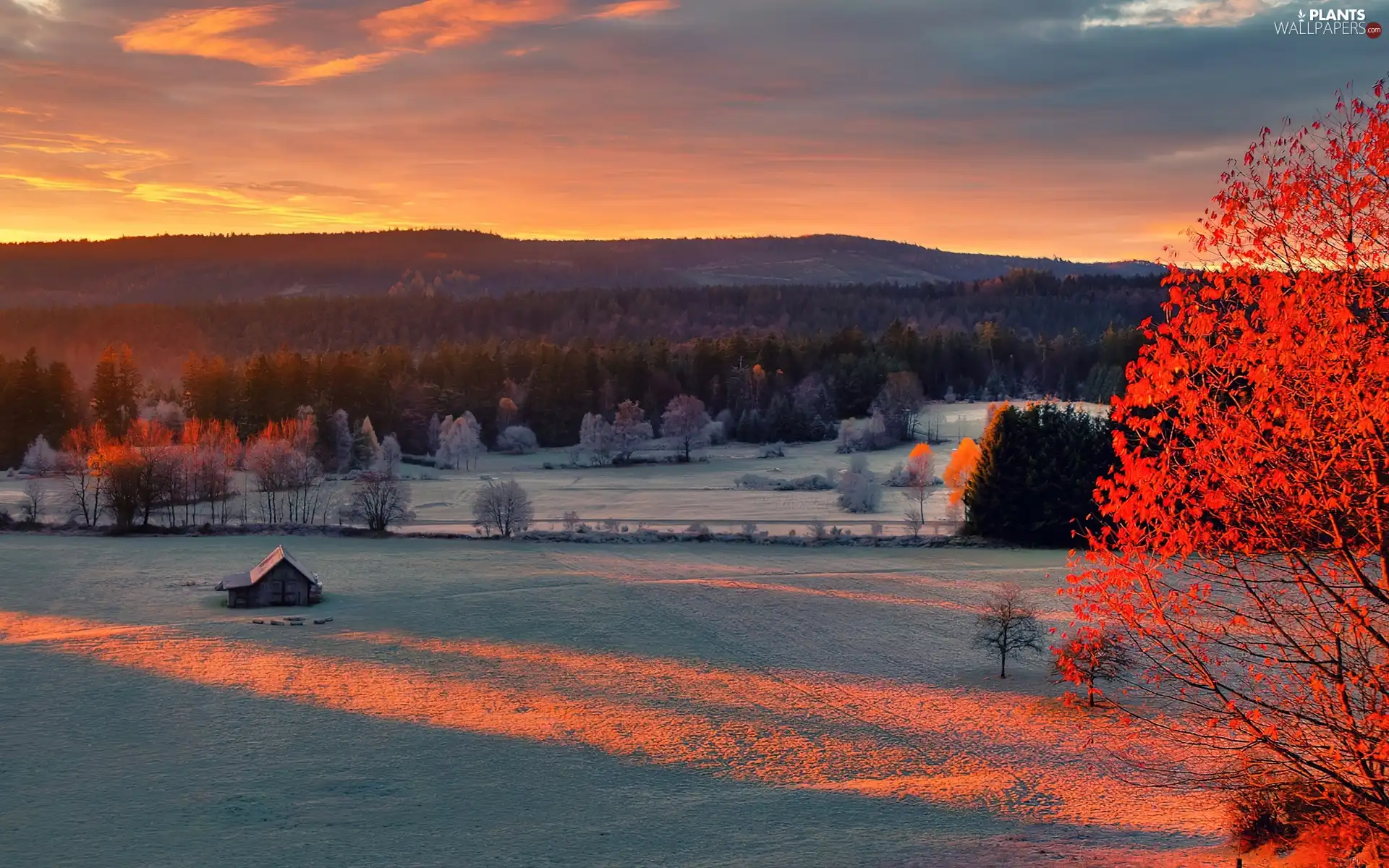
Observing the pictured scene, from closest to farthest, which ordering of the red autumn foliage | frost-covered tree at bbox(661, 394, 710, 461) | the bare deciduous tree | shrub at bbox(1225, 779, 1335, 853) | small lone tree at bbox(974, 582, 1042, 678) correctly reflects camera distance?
the red autumn foliage
shrub at bbox(1225, 779, 1335, 853)
small lone tree at bbox(974, 582, 1042, 678)
the bare deciduous tree
frost-covered tree at bbox(661, 394, 710, 461)

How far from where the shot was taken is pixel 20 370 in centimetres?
9256

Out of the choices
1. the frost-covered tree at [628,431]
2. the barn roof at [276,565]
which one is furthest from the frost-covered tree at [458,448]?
the barn roof at [276,565]

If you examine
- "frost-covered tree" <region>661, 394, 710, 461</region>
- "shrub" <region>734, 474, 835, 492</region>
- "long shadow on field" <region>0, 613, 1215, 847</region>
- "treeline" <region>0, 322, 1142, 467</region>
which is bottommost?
"long shadow on field" <region>0, 613, 1215, 847</region>

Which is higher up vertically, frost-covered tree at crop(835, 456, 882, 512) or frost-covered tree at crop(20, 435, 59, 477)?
frost-covered tree at crop(20, 435, 59, 477)

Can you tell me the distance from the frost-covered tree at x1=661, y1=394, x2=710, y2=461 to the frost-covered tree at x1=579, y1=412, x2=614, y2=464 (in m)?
6.49

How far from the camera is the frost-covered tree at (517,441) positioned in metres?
113

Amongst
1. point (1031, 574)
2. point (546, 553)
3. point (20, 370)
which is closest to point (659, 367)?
point (20, 370)

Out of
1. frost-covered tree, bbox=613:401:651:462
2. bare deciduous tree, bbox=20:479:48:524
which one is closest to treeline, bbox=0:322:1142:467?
frost-covered tree, bbox=613:401:651:462

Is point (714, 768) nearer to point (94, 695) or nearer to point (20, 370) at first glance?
point (94, 695)

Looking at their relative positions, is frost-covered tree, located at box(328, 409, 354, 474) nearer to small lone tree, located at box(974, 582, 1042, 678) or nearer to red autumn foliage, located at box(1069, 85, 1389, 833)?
small lone tree, located at box(974, 582, 1042, 678)

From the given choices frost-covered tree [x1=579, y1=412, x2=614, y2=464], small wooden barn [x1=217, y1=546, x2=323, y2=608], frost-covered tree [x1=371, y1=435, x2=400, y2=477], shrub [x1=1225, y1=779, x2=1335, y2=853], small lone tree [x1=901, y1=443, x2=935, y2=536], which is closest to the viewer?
shrub [x1=1225, y1=779, x2=1335, y2=853]

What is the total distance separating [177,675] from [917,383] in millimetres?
99441

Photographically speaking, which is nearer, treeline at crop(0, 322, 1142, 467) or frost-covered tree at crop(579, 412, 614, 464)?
treeline at crop(0, 322, 1142, 467)

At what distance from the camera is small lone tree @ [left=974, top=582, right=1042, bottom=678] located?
110 ft
